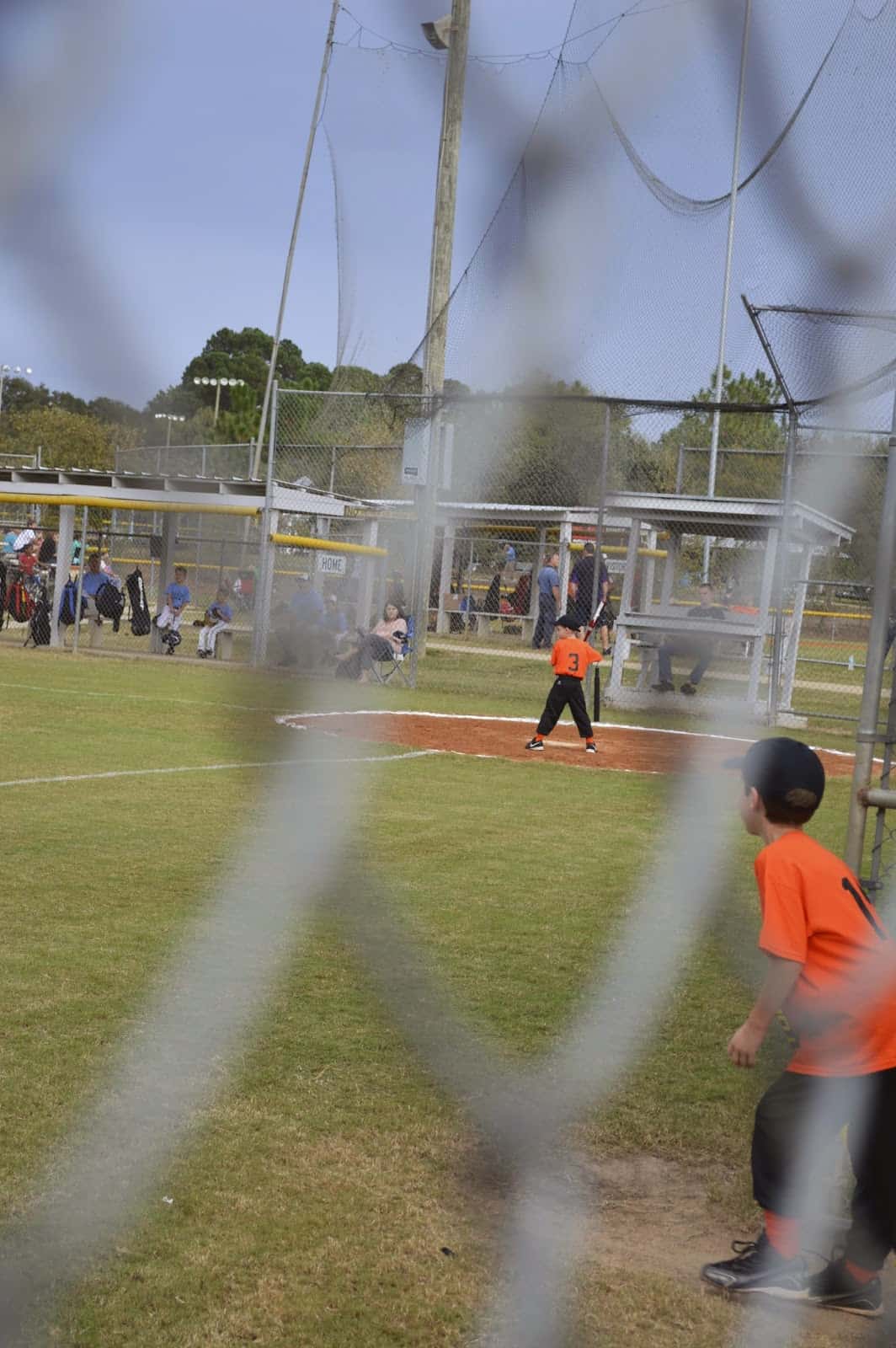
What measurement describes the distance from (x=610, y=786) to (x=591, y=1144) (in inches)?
311

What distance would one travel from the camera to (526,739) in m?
15.1

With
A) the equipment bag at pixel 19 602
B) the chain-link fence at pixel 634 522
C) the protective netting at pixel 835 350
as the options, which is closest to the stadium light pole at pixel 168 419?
the chain-link fence at pixel 634 522

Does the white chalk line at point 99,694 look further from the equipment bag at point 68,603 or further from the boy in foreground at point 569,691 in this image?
the equipment bag at point 68,603

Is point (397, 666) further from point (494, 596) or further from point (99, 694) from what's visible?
point (494, 596)

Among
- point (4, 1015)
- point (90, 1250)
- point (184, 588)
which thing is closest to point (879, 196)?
point (90, 1250)

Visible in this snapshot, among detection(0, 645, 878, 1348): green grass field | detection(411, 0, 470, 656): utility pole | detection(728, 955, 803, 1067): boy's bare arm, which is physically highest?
detection(411, 0, 470, 656): utility pole

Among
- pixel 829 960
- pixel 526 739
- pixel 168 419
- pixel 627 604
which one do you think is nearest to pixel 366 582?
pixel 627 604

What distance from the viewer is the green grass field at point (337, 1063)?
9.39ft

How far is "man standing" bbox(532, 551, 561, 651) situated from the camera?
22.9m

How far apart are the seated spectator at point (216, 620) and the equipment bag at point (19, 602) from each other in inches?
242

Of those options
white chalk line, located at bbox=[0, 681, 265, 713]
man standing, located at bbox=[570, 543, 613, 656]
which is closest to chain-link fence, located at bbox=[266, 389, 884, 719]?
man standing, located at bbox=[570, 543, 613, 656]

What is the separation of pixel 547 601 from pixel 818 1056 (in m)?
21.9

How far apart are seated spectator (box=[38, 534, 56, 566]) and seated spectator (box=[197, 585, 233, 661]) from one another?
798cm

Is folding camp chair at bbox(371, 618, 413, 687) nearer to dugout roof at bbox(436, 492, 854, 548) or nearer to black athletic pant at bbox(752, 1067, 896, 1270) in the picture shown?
dugout roof at bbox(436, 492, 854, 548)
